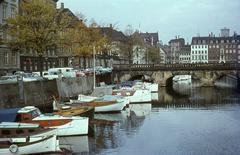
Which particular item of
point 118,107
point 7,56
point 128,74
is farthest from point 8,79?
point 128,74

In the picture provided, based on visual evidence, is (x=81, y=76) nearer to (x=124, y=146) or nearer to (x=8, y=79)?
(x=8, y=79)

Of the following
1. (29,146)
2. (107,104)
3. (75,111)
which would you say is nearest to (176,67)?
(107,104)

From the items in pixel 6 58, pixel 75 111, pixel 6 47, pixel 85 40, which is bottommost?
pixel 75 111

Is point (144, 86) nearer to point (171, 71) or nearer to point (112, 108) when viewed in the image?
point (112, 108)

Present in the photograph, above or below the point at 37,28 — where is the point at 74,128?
below

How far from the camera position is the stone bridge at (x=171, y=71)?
104812 mm

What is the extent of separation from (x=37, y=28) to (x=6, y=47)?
9.04m

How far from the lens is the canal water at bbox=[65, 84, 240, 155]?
109 ft

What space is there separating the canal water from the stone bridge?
42.3 meters

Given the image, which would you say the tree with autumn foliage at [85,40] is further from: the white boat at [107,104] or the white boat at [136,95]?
the white boat at [107,104]

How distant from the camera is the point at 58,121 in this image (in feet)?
117

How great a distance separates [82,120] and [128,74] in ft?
229

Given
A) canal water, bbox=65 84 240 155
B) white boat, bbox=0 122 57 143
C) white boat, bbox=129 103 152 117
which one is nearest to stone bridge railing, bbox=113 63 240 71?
white boat, bbox=129 103 152 117

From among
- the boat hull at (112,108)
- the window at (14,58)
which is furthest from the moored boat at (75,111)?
the window at (14,58)
